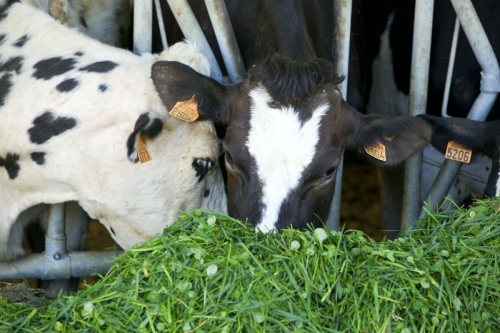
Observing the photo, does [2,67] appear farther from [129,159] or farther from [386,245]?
[386,245]

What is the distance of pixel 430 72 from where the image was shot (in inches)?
159

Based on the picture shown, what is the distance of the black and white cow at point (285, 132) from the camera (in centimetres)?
261

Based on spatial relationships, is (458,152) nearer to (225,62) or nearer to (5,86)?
(225,62)

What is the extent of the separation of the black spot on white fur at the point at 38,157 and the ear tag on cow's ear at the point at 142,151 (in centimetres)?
44

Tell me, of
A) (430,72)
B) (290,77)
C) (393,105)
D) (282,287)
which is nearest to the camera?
(282,287)

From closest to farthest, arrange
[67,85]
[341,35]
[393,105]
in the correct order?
[67,85] < [341,35] < [393,105]

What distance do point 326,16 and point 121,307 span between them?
231cm

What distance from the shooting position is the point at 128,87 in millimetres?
2924

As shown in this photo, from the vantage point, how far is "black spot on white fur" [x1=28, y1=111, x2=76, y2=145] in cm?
293

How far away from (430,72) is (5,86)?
7.82 feet

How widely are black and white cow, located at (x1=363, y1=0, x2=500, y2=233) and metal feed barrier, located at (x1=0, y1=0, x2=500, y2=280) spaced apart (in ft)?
1.60

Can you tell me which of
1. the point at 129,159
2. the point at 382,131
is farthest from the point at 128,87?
the point at 382,131

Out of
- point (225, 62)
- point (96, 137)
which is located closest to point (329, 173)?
point (225, 62)

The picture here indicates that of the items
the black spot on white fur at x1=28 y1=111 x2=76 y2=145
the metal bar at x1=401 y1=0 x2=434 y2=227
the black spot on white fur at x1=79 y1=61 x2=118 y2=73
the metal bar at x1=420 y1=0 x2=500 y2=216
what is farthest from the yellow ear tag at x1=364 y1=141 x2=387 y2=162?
the black spot on white fur at x1=28 y1=111 x2=76 y2=145
